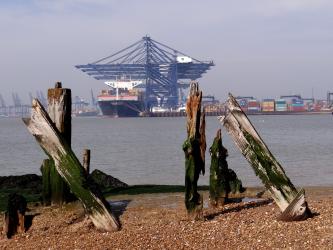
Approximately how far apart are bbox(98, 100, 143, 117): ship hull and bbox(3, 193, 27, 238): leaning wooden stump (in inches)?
6917

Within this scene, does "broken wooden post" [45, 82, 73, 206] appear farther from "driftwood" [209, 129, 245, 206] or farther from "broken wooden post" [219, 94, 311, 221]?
"broken wooden post" [219, 94, 311, 221]

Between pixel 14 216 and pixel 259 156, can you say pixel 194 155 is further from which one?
A: pixel 14 216

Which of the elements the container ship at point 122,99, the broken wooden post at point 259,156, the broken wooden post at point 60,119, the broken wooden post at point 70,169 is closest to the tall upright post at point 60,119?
the broken wooden post at point 60,119

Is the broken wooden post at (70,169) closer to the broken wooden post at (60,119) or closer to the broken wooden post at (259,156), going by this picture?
the broken wooden post at (60,119)

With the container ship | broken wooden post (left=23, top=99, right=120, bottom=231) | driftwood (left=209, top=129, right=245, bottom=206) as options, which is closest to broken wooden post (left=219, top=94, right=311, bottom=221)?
driftwood (left=209, top=129, right=245, bottom=206)

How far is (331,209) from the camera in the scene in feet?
33.6

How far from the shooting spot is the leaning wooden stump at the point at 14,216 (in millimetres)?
10703

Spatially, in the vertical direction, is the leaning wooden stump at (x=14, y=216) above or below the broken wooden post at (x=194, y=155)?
below

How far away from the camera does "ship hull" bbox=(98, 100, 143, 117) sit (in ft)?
616

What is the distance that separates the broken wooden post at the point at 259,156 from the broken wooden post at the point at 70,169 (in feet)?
7.09

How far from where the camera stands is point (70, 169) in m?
10.6

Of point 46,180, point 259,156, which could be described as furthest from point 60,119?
point 259,156

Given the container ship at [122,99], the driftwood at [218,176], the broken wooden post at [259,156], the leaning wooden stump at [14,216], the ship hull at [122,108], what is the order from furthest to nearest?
1. the ship hull at [122,108]
2. the container ship at [122,99]
3. the driftwood at [218,176]
4. the leaning wooden stump at [14,216]
5. the broken wooden post at [259,156]

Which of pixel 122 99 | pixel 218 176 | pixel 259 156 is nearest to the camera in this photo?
pixel 259 156
